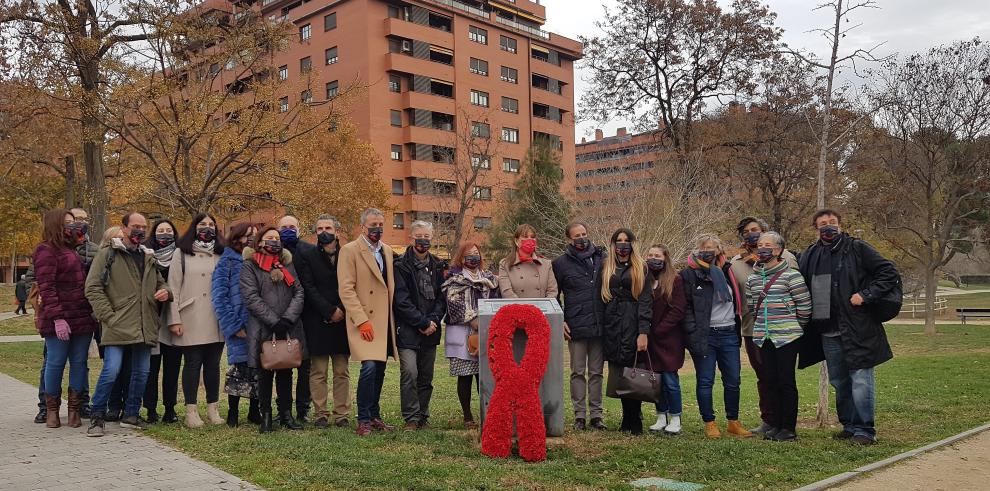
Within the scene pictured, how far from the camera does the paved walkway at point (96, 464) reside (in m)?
5.75

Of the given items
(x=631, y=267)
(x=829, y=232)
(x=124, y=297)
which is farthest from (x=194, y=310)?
(x=829, y=232)

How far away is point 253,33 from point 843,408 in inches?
618

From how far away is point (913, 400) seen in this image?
10938mm

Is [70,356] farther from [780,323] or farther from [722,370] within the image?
[780,323]

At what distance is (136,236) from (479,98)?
54693 mm

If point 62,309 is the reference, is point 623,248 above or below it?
above

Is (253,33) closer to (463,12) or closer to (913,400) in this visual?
(913,400)

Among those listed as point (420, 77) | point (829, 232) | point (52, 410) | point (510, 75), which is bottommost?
point (52, 410)

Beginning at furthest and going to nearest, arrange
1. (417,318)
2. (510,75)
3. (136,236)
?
(510,75) < (417,318) < (136,236)

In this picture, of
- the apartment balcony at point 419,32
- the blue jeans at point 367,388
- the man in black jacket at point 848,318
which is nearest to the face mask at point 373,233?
the blue jeans at point 367,388

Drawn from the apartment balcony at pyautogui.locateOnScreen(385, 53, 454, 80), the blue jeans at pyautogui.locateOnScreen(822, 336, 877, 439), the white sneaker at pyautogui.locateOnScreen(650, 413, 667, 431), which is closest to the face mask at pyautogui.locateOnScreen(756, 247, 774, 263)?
the blue jeans at pyautogui.locateOnScreen(822, 336, 877, 439)

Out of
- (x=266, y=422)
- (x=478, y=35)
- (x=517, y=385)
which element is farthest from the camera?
(x=478, y=35)

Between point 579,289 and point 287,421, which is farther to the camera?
point 579,289

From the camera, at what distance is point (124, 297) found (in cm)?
769
